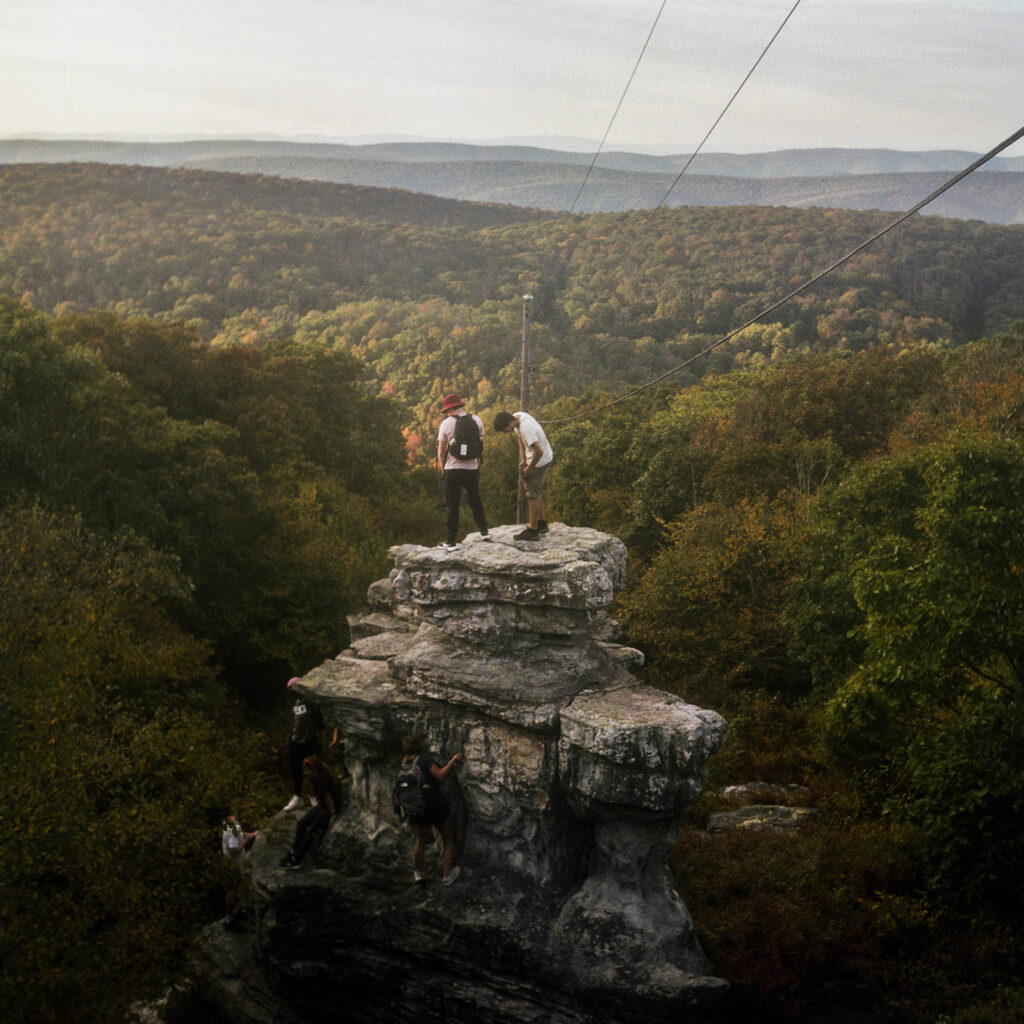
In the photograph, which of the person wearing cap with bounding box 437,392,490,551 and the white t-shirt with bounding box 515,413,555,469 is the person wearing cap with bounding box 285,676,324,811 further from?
the white t-shirt with bounding box 515,413,555,469

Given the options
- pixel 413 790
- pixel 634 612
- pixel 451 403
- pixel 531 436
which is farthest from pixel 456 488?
pixel 634 612

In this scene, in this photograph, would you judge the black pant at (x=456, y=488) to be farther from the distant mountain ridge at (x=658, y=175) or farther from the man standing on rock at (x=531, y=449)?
the distant mountain ridge at (x=658, y=175)

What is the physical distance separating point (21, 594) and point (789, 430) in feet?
92.3

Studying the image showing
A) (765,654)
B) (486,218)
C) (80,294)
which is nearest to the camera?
(765,654)

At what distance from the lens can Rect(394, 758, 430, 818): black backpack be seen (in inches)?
512

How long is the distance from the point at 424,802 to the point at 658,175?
177079mm

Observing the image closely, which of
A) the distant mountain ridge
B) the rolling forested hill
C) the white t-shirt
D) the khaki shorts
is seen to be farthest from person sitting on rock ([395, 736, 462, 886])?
the distant mountain ridge

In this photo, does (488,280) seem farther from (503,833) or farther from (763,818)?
(503,833)

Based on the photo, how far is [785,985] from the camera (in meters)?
12.7

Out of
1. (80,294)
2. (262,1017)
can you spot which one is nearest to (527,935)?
(262,1017)

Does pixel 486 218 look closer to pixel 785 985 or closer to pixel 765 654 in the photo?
pixel 765 654

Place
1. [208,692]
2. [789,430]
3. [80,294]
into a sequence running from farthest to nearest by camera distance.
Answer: [80,294], [789,430], [208,692]

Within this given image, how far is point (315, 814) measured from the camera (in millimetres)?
15117

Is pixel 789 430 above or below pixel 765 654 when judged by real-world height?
above
